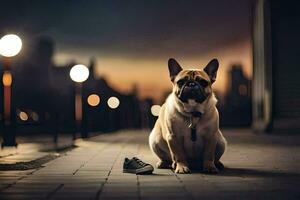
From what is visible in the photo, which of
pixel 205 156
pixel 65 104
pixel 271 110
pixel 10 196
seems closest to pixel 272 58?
pixel 271 110

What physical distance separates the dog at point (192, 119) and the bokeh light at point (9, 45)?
28.9 ft

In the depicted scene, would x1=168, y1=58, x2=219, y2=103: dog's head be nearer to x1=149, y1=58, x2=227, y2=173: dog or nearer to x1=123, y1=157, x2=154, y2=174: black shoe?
x1=149, y1=58, x2=227, y2=173: dog

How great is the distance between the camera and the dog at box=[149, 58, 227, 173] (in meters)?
7.03

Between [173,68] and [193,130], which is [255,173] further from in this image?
[173,68]

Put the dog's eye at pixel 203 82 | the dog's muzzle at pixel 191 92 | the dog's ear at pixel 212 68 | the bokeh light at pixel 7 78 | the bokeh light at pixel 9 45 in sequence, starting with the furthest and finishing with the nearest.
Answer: the bokeh light at pixel 7 78
the bokeh light at pixel 9 45
the dog's ear at pixel 212 68
the dog's eye at pixel 203 82
the dog's muzzle at pixel 191 92

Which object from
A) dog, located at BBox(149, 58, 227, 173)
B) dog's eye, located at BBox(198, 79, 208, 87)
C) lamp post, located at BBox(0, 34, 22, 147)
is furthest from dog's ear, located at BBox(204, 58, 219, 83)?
lamp post, located at BBox(0, 34, 22, 147)

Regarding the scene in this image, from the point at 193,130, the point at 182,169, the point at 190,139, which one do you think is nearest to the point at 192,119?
the point at 193,130

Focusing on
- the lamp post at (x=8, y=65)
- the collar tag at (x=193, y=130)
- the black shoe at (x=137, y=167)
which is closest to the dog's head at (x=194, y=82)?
the collar tag at (x=193, y=130)

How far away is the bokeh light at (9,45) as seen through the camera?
1509 cm

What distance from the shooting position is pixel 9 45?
15156 mm

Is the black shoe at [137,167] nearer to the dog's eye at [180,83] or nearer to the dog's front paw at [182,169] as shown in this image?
the dog's front paw at [182,169]

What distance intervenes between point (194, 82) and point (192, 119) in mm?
507

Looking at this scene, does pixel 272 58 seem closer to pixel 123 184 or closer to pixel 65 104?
pixel 123 184

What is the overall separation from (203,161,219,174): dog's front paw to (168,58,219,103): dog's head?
2.78 ft
